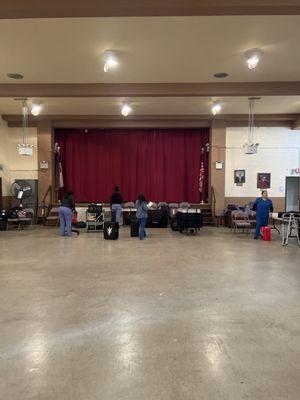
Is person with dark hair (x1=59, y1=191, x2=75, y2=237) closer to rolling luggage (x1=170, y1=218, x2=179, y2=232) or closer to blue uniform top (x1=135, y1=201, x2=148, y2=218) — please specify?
blue uniform top (x1=135, y1=201, x2=148, y2=218)

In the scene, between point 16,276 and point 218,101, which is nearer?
point 16,276

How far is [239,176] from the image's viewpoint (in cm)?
1186

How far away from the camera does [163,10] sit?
3.80 meters

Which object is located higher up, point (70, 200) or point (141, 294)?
point (70, 200)

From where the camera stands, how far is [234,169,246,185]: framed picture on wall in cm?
1186

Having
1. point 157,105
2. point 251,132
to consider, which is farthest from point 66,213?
point 251,132

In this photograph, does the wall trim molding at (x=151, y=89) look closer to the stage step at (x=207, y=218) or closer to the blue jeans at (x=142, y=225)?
the blue jeans at (x=142, y=225)

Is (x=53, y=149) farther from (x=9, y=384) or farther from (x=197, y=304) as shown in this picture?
(x=9, y=384)

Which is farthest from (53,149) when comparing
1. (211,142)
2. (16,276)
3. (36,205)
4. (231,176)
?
(16,276)

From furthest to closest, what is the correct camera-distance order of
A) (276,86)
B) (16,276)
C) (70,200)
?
(70,200), (276,86), (16,276)

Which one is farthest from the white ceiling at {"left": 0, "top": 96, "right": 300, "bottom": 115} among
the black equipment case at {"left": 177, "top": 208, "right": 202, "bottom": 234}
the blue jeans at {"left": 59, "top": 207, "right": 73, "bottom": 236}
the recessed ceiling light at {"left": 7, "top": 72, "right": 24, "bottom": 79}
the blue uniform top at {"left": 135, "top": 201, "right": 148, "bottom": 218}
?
the black equipment case at {"left": 177, "top": 208, "right": 202, "bottom": 234}

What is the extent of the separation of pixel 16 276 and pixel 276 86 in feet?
21.3

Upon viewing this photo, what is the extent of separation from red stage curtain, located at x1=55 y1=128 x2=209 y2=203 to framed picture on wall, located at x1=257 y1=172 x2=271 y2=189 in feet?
7.32

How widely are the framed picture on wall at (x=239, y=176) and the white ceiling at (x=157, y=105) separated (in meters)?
2.14
